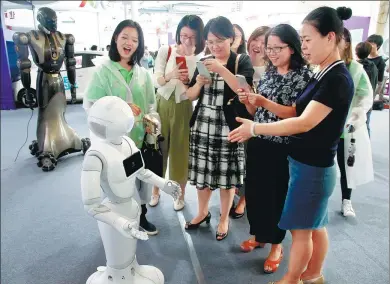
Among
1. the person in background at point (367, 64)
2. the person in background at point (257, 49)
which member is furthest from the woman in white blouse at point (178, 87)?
the person in background at point (367, 64)

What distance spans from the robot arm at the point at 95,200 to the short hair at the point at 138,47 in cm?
75

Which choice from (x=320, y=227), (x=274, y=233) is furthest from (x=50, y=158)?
(x=320, y=227)

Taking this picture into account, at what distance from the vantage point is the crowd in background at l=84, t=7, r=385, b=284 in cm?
122

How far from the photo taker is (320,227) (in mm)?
1424

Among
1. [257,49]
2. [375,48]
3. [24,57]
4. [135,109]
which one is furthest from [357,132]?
[24,57]

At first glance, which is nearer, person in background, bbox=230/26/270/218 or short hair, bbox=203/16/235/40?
short hair, bbox=203/16/235/40

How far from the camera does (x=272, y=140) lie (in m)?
1.55

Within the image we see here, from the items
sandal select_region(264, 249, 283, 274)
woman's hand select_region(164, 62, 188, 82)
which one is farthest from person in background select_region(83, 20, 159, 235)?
sandal select_region(264, 249, 283, 274)

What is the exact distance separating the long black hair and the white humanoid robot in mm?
784

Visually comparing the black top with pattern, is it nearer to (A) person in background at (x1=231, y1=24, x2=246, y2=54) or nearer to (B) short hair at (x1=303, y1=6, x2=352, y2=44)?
(B) short hair at (x1=303, y1=6, x2=352, y2=44)

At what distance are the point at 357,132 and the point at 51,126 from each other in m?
3.01

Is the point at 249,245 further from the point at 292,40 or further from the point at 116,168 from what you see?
the point at 292,40

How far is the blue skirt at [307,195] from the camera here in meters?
Result: 1.31

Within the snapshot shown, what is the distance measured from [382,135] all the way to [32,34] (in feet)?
16.7
